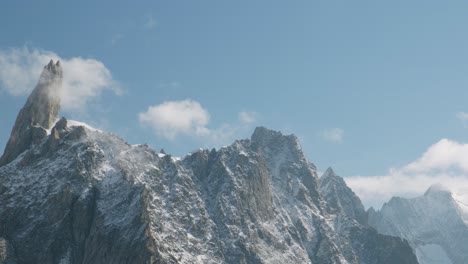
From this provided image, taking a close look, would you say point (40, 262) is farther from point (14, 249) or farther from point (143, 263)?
point (143, 263)

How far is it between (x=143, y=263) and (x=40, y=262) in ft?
105

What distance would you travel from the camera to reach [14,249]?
199 metres

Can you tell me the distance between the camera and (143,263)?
19988cm

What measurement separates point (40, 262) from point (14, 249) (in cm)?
923

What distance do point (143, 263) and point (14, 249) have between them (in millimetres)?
40473

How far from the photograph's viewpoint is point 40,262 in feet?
650

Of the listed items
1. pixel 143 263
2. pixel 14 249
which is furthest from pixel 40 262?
pixel 143 263
